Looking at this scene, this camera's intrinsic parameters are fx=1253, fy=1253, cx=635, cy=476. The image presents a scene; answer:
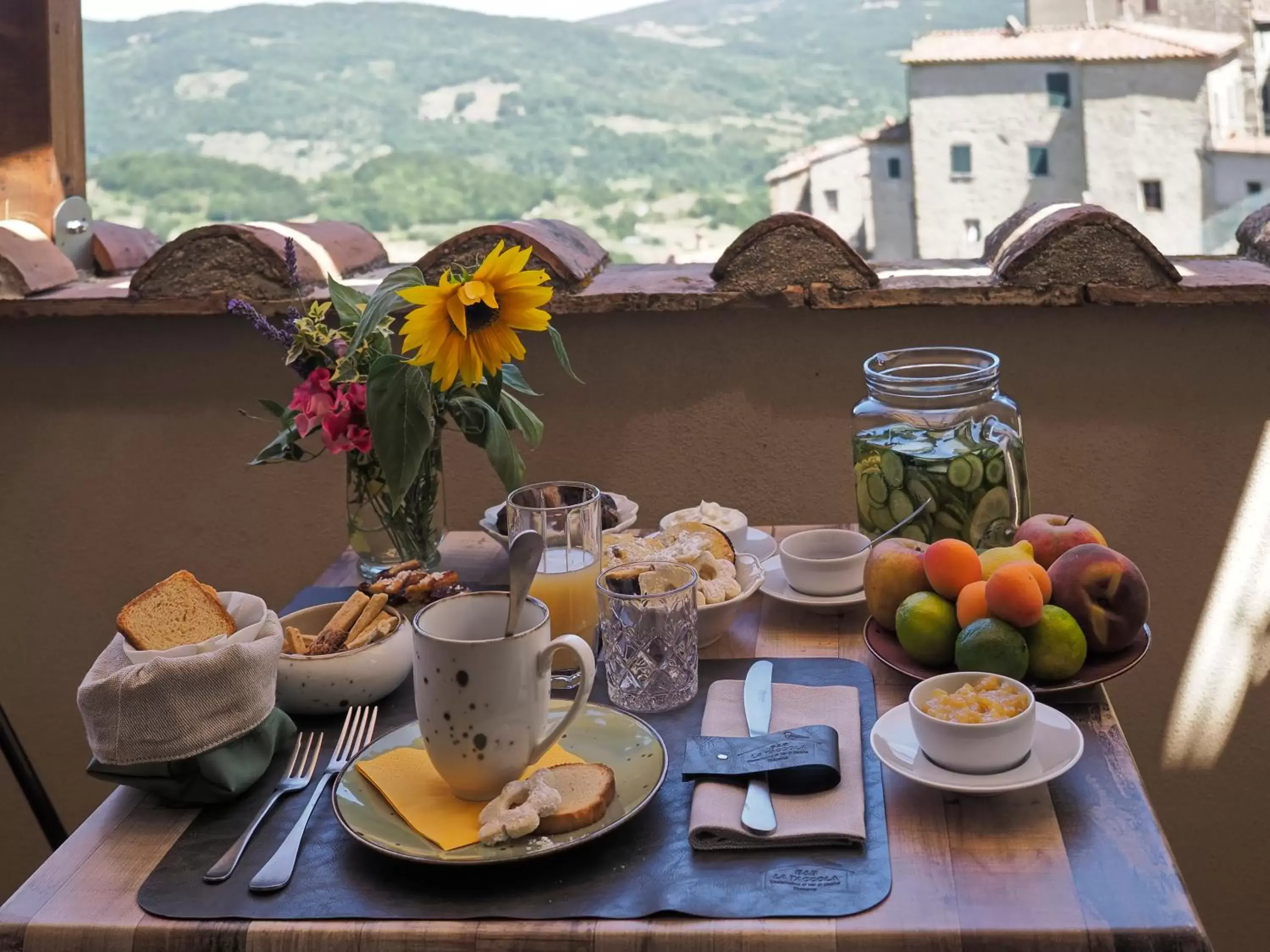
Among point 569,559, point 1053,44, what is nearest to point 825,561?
point 569,559

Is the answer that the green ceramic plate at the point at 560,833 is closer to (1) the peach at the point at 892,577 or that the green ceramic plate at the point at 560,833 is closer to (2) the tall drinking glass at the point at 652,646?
(2) the tall drinking glass at the point at 652,646

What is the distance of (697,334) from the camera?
6.51 feet

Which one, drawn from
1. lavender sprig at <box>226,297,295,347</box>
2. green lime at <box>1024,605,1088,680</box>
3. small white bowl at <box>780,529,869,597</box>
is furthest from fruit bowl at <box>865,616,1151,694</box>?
lavender sprig at <box>226,297,295,347</box>

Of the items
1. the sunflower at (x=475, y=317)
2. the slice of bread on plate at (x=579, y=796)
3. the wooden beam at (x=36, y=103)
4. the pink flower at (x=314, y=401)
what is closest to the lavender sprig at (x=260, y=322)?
the pink flower at (x=314, y=401)

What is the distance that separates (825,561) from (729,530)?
18 centimetres

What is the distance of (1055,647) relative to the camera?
109cm

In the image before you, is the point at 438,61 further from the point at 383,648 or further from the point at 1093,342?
the point at 383,648

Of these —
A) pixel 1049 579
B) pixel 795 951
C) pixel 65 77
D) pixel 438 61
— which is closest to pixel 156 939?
pixel 795 951

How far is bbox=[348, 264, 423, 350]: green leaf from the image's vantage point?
132cm

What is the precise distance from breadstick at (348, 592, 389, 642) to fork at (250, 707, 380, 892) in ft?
0.25

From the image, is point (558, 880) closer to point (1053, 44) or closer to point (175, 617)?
point (175, 617)

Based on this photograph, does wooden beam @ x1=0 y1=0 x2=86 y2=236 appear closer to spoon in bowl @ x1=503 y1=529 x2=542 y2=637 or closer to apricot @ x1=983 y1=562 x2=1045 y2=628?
spoon in bowl @ x1=503 y1=529 x2=542 y2=637

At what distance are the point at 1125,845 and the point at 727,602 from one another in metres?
0.48

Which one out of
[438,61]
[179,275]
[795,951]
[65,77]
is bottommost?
[795,951]
